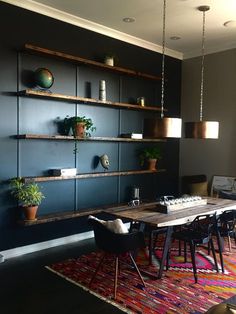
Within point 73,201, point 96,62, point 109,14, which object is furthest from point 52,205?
point 109,14

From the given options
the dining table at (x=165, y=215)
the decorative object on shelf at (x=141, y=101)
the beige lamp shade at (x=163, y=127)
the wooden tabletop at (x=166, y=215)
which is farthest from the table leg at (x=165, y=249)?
the decorative object on shelf at (x=141, y=101)

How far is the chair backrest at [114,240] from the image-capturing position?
9.96 feet

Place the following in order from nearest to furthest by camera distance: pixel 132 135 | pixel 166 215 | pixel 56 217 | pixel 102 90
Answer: pixel 166 215
pixel 56 217
pixel 102 90
pixel 132 135

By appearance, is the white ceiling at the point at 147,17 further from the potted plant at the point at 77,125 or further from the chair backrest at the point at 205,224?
the chair backrest at the point at 205,224

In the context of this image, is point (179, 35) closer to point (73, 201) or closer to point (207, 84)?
point (207, 84)

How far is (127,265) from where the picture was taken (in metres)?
3.82

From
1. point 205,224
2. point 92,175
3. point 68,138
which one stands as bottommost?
point 205,224

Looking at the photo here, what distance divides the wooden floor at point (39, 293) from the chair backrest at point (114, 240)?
488 millimetres

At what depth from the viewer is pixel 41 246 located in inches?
174

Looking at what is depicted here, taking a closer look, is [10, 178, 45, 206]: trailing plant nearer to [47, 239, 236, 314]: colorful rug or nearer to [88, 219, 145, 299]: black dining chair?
[47, 239, 236, 314]: colorful rug

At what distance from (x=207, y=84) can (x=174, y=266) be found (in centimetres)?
360

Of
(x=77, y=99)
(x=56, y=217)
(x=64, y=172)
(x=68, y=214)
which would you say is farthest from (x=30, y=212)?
(x=77, y=99)

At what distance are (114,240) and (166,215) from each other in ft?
2.43

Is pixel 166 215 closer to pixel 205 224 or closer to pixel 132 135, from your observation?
pixel 205 224
